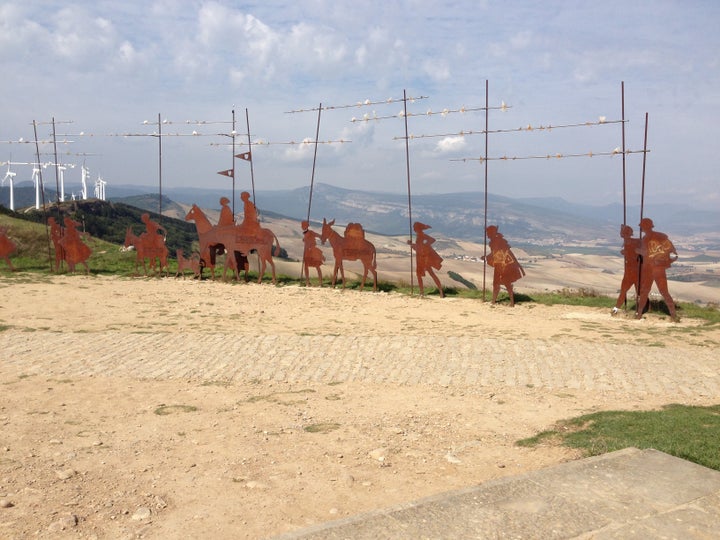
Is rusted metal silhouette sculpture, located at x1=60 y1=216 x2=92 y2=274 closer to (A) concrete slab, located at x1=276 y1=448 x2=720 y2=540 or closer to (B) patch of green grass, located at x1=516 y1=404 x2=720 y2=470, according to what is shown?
(B) patch of green grass, located at x1=516 y1=404 x2=720 y2=470

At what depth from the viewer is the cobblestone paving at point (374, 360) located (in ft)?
32.3

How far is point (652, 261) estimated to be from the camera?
590 inches

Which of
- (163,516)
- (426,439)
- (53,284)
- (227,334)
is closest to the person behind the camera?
(163,516)

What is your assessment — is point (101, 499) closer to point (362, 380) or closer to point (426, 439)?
point (426, 439)

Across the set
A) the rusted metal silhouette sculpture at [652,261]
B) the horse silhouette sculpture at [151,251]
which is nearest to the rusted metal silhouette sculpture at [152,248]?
the horse silhouette sculpture at [151,251]

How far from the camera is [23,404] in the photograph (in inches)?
335

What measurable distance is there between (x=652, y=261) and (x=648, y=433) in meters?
9.13

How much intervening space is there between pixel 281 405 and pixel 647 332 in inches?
345

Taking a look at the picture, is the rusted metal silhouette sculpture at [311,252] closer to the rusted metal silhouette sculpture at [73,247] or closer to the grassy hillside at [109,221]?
the rusted metal silhouette sculpture at [73,247]

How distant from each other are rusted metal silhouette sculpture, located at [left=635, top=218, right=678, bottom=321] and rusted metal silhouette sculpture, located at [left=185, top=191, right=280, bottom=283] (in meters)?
10.7

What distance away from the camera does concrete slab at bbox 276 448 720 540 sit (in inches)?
179

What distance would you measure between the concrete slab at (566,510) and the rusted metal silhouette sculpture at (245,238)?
51.8ft

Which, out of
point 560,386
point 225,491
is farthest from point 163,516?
point 560,386

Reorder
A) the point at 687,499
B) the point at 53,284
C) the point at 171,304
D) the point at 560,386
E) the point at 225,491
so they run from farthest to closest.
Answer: the point at 53,284 → the point at 171,304 → the point at 560,386 → the point at 225,491 → the point at 687,499
